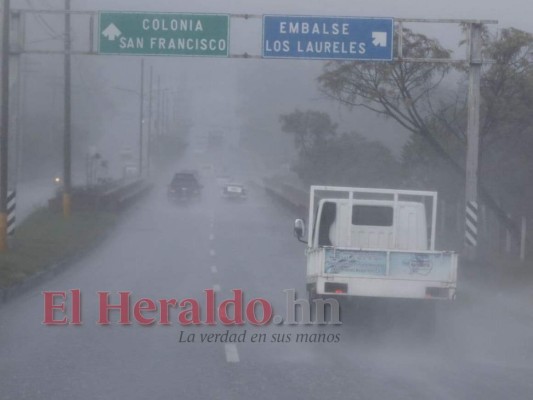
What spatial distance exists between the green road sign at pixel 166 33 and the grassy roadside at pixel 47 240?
5.40 meters

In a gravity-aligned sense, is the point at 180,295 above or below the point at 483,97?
below

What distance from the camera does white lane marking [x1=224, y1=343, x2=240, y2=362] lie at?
41.5 feet

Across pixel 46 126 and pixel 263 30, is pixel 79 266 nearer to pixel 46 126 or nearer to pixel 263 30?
pixel 263 30

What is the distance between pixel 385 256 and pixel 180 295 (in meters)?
5.86

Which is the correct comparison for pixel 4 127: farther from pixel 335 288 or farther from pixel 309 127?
pixel 309 127

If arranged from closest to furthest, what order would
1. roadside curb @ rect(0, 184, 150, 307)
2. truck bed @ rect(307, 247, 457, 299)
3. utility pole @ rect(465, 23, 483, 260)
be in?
truck bed @ rect(307, 247, 457, 299) → roadside curb @ rect(0, 184, 150, 307) → utility pole @ rect(465, 23, 483, 260)

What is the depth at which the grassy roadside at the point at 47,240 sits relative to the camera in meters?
23.0

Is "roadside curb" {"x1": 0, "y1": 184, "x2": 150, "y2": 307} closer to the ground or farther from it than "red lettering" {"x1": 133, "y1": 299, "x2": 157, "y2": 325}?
closer to the ground

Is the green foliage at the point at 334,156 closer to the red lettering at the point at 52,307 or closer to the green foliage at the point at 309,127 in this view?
the green foliage at the point at 309,127

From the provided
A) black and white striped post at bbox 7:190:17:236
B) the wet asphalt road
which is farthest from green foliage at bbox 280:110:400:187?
the wet asphalt road

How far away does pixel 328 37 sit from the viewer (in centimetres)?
2438

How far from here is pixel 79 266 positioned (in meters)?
27.3

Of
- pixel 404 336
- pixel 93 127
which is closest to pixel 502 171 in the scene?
pixel 404 336

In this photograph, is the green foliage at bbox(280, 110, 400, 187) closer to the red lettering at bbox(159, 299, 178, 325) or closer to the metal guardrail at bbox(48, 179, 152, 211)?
the metal guardrail at bbox(48, 179, 152, 211)
